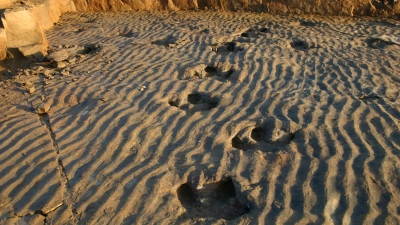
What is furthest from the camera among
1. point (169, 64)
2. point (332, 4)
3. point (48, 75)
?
point (332, 4)

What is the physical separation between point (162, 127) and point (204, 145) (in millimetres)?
580

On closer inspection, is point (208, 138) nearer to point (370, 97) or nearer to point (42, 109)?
point (42, 109)

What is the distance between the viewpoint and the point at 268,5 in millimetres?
9602

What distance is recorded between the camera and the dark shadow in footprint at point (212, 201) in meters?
3.17

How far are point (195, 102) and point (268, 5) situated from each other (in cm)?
566

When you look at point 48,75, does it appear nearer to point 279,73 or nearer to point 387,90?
point 279,73

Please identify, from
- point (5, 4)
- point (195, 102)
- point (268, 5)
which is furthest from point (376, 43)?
point (5, 4)

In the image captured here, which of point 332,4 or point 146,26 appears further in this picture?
point 332,4

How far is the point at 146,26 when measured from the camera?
8.47 metres

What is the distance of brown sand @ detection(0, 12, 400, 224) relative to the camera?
124 inches

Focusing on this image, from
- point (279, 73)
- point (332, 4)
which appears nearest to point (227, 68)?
point (279, 73)

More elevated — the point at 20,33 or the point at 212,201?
the point at 20,33

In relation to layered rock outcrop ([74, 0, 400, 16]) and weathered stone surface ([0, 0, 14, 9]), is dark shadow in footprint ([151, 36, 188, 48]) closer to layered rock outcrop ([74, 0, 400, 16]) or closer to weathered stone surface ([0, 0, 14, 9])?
weathered stone surface ([0, 0, 14, 9])

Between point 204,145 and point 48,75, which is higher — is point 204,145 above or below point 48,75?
below
